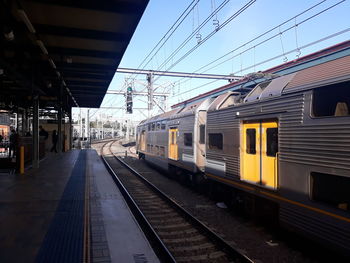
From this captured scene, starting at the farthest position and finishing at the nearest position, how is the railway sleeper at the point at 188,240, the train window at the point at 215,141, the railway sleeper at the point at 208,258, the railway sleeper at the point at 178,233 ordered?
the train window at the point at 215,141, the railway sleeper at the point at 178,233, the railway sleeper at the point at 188,240, the railway sleeper at the point at 208,258

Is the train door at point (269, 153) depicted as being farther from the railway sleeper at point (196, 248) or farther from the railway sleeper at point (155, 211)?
the railway sleeper at point (155, 211)

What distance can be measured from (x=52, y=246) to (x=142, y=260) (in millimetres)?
1375

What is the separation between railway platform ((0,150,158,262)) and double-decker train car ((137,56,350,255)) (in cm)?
250

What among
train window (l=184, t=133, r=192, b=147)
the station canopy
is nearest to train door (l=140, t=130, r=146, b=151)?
the station canopy

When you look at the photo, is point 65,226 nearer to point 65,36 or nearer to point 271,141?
point 271,141

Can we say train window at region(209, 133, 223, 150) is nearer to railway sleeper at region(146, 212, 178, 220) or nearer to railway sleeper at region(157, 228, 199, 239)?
railway sleeper at region(146, 212, 178, 220)

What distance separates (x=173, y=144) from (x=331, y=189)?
29.0ft

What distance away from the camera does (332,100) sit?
480cm

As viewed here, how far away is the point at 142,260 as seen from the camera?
479cm

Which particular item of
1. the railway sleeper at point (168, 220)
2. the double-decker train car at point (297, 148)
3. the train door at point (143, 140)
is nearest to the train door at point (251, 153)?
the double-decker train car at point (297, 148)

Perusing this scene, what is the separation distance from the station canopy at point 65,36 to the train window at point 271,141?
4.04 meters

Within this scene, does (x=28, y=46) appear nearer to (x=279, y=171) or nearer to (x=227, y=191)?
(x=227, y=191)

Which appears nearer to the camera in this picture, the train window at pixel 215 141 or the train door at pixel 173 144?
the train window at pixel 215 141

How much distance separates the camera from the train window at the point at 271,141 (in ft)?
19.7
